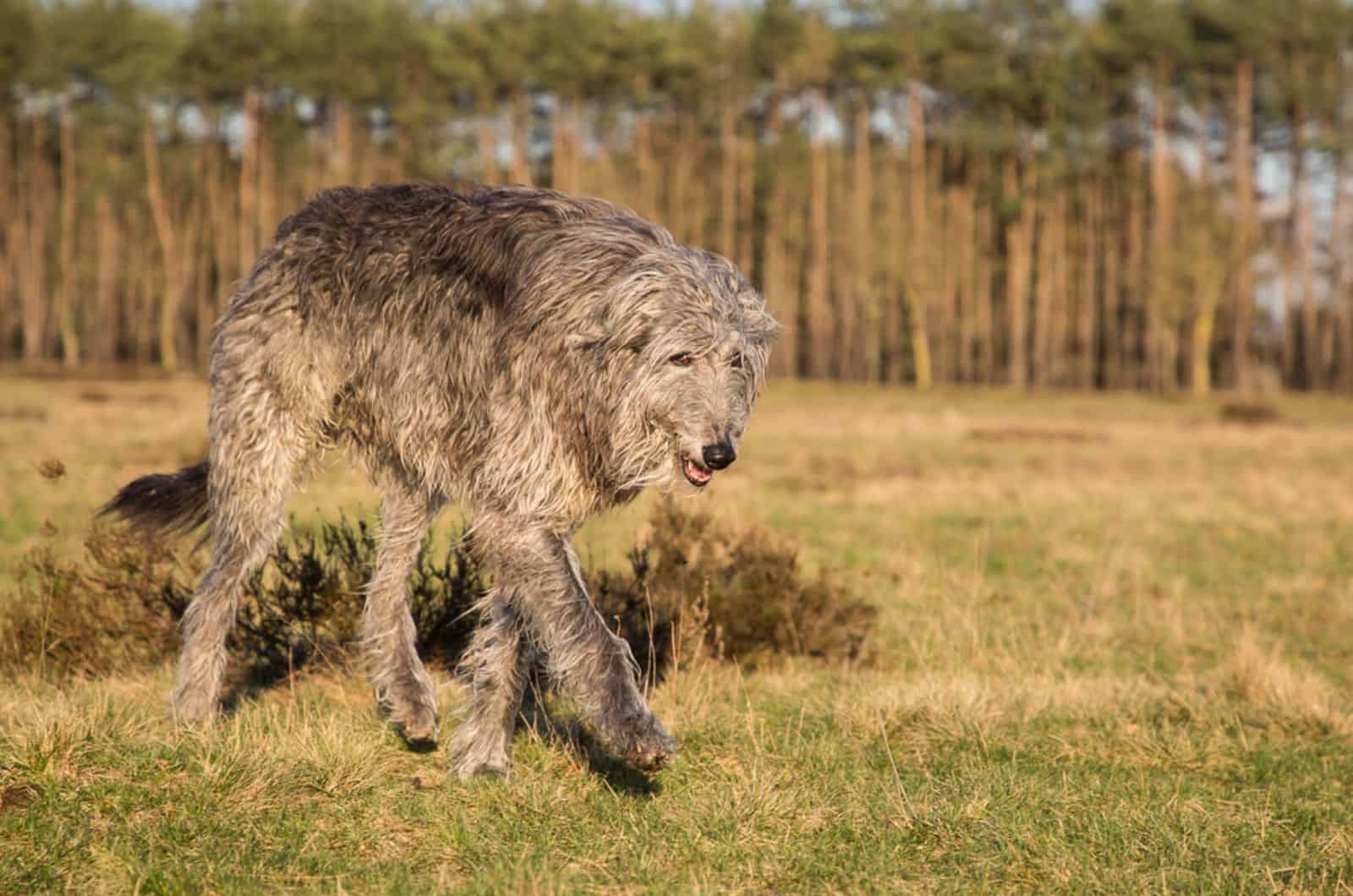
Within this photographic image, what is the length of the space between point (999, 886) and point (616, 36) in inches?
1981

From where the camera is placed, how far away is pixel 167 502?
6203 millimetres

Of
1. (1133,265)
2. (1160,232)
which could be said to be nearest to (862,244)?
(1133,265)

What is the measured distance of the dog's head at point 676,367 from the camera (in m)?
4.37

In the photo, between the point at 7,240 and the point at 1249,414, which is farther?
the point at 7,240

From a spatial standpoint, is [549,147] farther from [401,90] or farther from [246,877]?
[246,877]

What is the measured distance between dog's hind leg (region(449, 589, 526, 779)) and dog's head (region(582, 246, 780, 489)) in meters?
1.00

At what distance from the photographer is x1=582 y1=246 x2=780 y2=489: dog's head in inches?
172

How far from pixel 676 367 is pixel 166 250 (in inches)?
2286

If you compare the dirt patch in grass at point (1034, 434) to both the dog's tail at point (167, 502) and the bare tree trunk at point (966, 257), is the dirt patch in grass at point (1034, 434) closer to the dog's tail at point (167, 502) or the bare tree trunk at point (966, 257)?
the dog's tail at point (167, 502)

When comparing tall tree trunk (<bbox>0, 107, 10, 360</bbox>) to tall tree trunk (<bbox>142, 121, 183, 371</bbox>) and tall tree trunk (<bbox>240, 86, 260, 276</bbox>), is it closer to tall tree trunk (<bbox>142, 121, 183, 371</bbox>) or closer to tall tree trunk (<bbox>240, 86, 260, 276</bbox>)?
tall tree trunk (<bbox>142, 121, 183, 371</bbox>)

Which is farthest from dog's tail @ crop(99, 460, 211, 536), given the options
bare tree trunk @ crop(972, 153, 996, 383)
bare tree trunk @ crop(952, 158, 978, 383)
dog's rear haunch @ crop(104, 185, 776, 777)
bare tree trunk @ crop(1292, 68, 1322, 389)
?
bare tree trunk @ crop(1292, 68, 1322, 389)

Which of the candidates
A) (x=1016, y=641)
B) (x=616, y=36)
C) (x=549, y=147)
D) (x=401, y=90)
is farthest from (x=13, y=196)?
(x=1016, y=641)

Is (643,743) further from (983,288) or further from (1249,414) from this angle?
(983,288)


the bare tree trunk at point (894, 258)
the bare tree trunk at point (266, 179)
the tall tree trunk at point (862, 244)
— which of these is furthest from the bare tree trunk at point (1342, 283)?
the bare tree trunk at point (266, 179)
